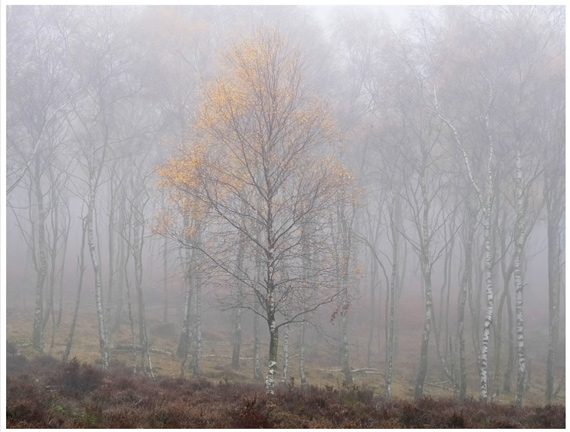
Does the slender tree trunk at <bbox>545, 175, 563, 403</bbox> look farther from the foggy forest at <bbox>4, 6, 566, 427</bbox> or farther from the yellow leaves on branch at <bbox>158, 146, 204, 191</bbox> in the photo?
the yellow leaves on branch at <bbox>158, 146, 204, 191</bbox>

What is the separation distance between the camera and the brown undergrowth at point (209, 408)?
7695mm

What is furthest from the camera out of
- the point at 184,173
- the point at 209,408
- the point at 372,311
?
the point at 372,311

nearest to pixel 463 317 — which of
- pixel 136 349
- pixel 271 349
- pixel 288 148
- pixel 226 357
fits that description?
pixel 271 349

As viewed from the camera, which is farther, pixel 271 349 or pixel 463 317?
pixel 463 317

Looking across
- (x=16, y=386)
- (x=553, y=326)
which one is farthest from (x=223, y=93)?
(x=553, y=326)

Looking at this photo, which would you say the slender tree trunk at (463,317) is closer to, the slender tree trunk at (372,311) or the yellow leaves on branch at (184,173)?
the slender tree trunk at (372,311)

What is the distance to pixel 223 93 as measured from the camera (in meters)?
10.0

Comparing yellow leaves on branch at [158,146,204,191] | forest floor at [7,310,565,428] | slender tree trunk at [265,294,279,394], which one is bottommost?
forest floor at [7,310,565,428]

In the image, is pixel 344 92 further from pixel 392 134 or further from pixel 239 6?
pixel 239 6

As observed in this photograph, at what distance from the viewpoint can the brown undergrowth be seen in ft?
25.2

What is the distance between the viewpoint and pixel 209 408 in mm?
8664

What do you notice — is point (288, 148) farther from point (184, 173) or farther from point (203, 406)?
point (203, 406)

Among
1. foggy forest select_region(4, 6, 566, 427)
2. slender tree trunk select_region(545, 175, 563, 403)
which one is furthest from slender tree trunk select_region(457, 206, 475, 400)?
slender tree trunk select_region(545, 175, 563, 403)

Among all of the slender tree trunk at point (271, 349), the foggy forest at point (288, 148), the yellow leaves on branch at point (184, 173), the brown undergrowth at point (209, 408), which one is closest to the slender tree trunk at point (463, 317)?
the foggy forest at point (288, 148)
